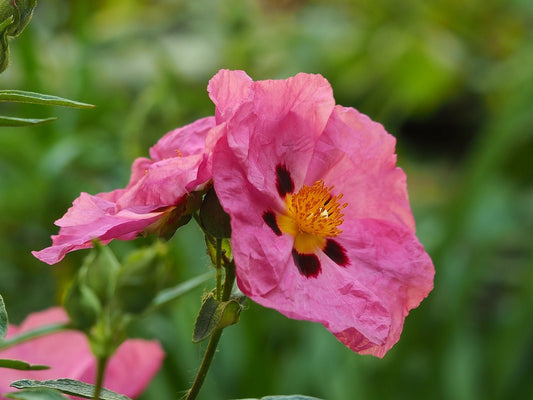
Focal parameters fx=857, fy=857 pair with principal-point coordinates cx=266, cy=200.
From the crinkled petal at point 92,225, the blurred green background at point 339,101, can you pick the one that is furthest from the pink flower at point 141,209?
the blurred green background at point 339,101

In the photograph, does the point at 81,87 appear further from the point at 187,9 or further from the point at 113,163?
the point at 187,9

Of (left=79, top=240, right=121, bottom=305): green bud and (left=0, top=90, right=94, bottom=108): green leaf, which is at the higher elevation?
(left=0, top=90, right=94, bottom=108): green leaf

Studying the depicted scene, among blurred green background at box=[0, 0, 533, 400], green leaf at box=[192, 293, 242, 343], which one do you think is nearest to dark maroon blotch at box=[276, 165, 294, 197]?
green leaf at box=[192, 293, 242, 343]

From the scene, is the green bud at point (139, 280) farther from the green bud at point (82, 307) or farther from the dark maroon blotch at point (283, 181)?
the dark maroon blotch at point (283, 181)

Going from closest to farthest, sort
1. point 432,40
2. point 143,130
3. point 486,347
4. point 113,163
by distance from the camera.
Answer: point 143,130
point 113,163
point 486,347
point 432,40

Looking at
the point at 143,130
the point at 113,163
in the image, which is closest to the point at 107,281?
the point at 143,130

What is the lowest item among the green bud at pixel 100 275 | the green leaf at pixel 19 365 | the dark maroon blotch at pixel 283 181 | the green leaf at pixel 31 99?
the green leaf at pixel 19 365

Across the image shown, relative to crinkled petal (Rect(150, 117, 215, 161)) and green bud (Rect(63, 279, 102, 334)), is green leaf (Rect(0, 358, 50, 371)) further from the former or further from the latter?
crinkled petal (Rect(150, 117, 215, 161))
